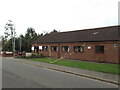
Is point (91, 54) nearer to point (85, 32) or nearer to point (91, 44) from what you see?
point (91, 44)

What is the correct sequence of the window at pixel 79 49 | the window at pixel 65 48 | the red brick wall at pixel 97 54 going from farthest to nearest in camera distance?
the window at pixel 65 48 < the window at pixel 79 49 < the red brick wall at pixel 97 54

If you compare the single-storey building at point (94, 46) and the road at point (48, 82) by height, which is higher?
the single-storey building at point (94, 46)

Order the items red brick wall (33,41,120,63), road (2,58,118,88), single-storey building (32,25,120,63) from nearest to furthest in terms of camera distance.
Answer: road (2,58,118,88), red brick wall (33,41,120,63), single-storey building (32,25,120,63)

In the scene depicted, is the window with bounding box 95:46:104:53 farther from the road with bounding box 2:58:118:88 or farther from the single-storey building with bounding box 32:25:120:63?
the road with bounding box 2:58:118:88

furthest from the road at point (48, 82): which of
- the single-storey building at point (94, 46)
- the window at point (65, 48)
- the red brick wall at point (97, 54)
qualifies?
the window at point (65, 48)

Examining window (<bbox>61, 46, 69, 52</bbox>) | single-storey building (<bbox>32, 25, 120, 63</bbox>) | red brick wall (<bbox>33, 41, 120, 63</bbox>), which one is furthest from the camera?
window (<bbox>61, 46, 69, 52</bbox>)

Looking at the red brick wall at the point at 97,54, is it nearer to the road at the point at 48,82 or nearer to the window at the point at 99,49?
the window at the point at 99,49

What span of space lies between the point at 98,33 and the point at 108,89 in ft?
50.8

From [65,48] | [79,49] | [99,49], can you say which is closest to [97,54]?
[99,49]

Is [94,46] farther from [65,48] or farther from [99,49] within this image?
[65,48]

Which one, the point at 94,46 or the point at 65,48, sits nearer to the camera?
the point at 94,46

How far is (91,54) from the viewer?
20797mm

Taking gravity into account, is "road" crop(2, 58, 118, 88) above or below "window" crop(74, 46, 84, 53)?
A: below

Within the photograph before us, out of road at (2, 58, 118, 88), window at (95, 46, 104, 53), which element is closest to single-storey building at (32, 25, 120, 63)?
window at (95, 46, 104, 53)
